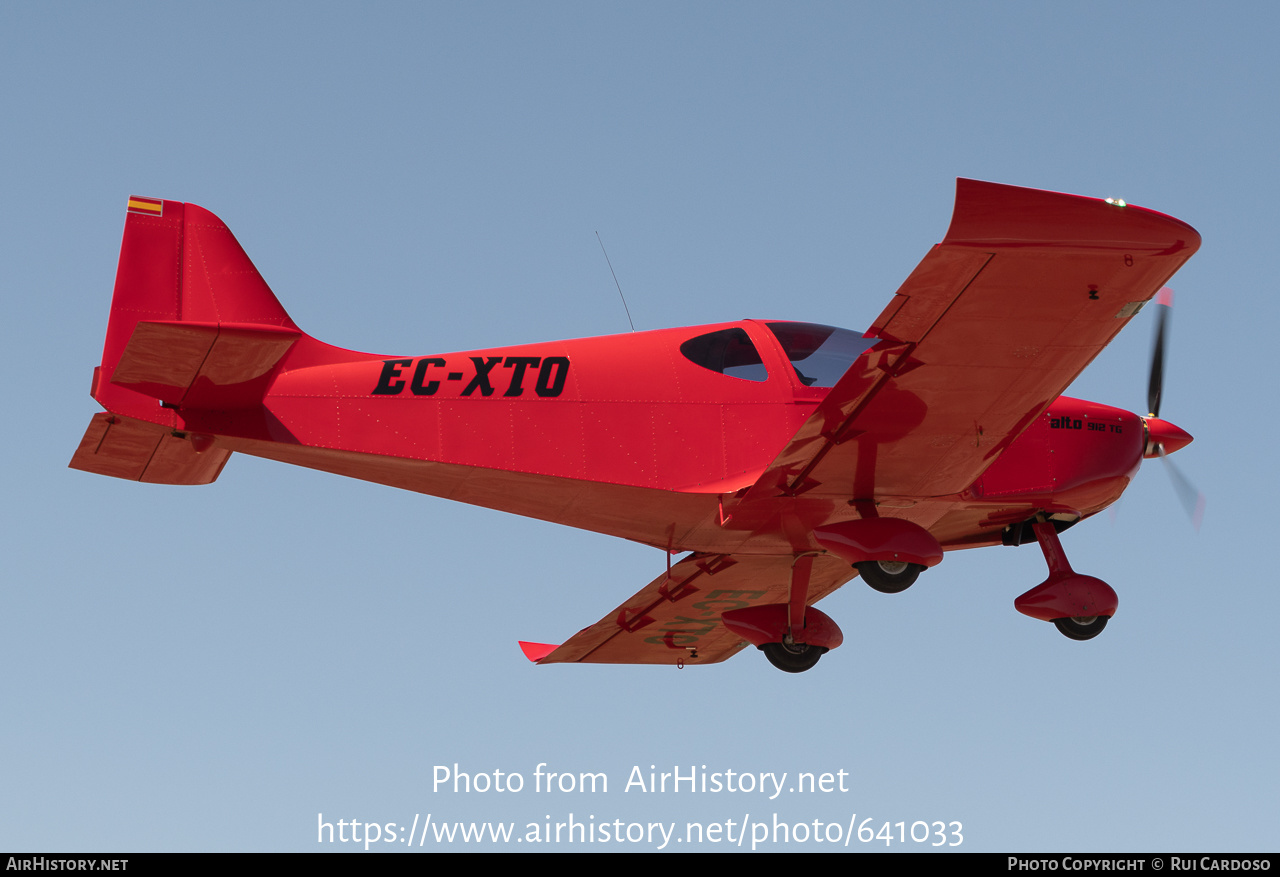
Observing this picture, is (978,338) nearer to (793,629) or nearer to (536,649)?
(793,629)

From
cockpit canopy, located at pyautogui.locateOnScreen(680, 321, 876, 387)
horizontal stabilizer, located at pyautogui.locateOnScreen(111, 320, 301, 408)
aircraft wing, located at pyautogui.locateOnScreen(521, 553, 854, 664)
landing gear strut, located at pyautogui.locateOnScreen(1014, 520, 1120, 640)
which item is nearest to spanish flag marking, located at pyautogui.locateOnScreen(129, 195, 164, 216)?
horizontal stabilizer, located at pyautogui.locateOnScreen(111, 320, 301, 408)

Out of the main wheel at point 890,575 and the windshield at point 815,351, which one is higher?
the windshield at point 815,351

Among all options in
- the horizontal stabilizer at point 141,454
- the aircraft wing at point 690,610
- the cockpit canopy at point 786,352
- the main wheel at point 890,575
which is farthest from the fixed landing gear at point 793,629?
the horizontal stabilizer at point 141,454

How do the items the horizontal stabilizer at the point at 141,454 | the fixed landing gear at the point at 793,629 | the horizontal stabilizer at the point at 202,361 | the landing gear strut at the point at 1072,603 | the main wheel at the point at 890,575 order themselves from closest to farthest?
the horizontal stabilizer at the point at 202,361, the horizontal stabilizer at the point at 141,454, the main wheel at the point at 890,575, the landing gear strut at the point at 1072,603, the fixed landing gear at the point at 793,629

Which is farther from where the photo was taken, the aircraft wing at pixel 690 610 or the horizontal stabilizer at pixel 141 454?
the aircraft wing at pixel 690 610

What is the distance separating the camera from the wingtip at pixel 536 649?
16359 millimetres

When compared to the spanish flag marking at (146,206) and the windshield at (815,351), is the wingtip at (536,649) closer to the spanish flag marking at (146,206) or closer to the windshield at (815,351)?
the windshield at (815,351)

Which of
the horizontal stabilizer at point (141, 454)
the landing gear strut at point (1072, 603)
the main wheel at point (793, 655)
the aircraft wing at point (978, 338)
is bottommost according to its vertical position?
the main wheel at point (793, 655)

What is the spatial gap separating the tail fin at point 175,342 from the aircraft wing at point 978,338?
4.39m

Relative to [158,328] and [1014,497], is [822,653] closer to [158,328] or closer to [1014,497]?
[1014,497]

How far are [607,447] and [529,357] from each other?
3.36 feet

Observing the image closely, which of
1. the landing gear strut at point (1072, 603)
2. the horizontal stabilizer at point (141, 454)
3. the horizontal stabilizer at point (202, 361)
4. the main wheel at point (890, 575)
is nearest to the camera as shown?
the horizontal stabilizer at point (202, 361)

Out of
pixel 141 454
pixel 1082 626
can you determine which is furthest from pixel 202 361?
pixel 1082 626

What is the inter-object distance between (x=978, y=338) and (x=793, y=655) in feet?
15.2
